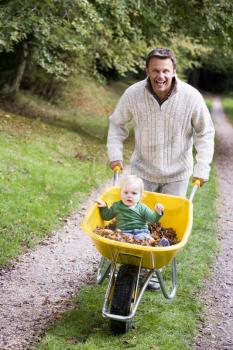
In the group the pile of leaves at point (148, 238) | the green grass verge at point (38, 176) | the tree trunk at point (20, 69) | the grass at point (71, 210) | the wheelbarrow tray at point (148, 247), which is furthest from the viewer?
the tree trunk at point (20, 69)

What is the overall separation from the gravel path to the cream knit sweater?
132cm

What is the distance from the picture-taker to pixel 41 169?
9.53 meters

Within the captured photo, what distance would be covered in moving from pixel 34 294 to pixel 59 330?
88cm

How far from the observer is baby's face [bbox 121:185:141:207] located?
14.4 ft

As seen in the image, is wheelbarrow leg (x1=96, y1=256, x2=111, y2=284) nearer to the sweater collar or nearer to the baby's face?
the baby's face

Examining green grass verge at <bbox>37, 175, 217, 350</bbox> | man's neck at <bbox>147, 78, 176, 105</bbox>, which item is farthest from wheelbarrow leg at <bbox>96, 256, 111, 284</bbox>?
man's neck at <bbox>147, 78, 176, 105</bbox>

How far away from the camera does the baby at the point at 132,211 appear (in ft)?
14.4

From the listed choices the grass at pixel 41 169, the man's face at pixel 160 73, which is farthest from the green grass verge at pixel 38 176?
the man's face at pixel 160 73

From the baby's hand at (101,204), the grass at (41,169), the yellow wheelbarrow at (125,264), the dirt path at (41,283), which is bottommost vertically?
the grass at (41,169)

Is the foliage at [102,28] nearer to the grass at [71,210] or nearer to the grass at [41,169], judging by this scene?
the grass at [41,169]

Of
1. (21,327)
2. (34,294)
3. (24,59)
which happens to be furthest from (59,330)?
(24,59)

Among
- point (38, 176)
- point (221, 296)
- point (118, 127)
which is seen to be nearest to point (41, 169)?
point (38, 176)

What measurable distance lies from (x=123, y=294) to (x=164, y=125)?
1.47 metres

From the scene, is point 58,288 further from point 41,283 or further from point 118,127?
point 118,127
